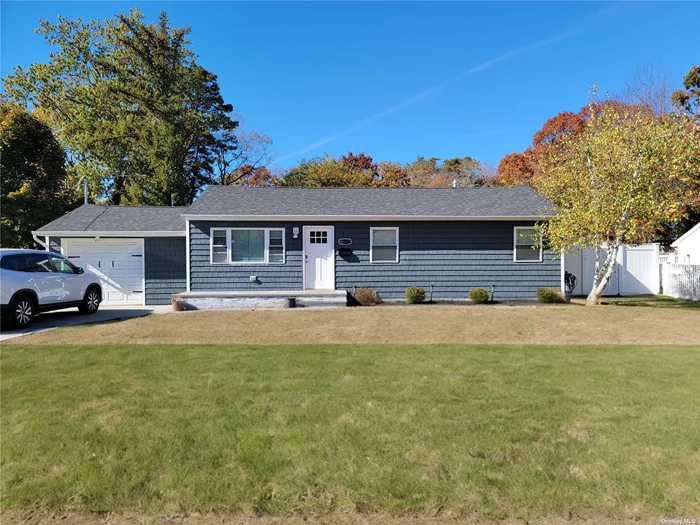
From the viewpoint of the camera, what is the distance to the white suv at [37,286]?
29.0 feet

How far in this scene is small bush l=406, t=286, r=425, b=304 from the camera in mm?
12945

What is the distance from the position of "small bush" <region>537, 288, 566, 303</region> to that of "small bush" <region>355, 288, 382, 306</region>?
502 cm

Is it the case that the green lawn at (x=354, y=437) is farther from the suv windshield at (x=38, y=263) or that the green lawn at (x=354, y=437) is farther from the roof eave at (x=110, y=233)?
the roof eave at (x=110, y=233)

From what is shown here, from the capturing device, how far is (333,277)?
1346 cm

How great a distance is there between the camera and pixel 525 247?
13.6 metres

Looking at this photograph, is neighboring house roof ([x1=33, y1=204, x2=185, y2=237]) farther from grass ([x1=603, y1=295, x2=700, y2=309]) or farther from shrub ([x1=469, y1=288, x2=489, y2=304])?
grass ([x1=603, y1=295, x2=700, y2=309])

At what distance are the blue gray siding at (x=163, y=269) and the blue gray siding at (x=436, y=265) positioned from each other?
2662mm

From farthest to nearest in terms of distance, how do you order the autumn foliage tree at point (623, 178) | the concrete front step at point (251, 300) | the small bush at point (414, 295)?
the small bush at point (414, 295), the concrete front step at point (251, 300), the autumn foliage tree at point (623, 178)

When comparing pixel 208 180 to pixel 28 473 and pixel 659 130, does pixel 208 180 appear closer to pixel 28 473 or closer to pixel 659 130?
pixel 659 130

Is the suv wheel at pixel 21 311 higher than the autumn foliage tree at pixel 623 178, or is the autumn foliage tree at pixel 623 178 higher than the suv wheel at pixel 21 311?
the autumn foliage tree at pixel 623 178

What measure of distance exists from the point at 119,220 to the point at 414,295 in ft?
34.1

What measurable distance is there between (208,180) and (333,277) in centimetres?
1870

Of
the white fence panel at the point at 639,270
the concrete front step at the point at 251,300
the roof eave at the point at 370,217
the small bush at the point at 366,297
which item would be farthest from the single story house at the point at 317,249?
the white fence panel at the point at 639,270

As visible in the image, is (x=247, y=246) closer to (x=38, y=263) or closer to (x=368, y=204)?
(x=368, y=204)
